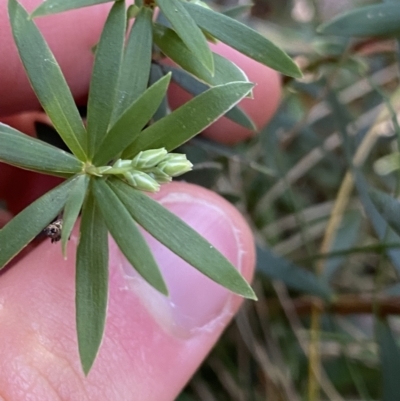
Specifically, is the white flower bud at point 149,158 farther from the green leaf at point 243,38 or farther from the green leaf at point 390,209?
the green leaf at point 390,209

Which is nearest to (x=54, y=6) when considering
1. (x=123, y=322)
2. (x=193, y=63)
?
(x=193, y=63)

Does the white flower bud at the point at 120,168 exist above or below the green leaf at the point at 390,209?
above

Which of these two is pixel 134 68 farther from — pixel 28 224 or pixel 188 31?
pixel 28 224

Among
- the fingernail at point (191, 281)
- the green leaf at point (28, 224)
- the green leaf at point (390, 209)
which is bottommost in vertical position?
Result: the fingernail at point (191, 281)

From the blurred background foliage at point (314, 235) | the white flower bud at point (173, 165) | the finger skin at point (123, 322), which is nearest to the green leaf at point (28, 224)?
the white flower bud at point (173, 165)

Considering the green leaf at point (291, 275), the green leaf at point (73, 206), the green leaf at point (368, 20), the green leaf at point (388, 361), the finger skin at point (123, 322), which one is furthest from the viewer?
the green leaf at point (291, 275)

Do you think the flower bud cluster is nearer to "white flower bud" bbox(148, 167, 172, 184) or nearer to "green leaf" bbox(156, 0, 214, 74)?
"white flower bud" bbox(148, 167, 172, 184)
